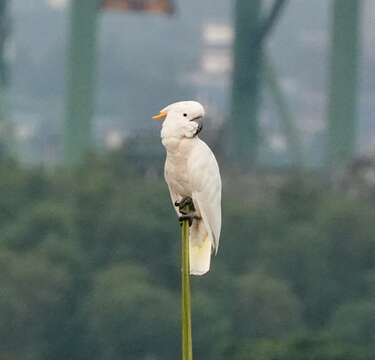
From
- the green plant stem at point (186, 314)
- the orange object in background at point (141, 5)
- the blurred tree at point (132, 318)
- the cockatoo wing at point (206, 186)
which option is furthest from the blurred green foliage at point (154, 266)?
the green plant stem at point (186, 314)

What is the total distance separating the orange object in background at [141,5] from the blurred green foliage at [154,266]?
68.8 inches

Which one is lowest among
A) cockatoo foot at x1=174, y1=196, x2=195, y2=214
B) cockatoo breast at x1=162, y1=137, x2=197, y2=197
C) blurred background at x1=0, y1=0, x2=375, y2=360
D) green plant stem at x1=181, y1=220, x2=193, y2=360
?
green plant stem at x1=181, y1=220, x2=193, y2=360

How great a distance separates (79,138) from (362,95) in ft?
13.5

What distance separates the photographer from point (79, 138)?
695 inches

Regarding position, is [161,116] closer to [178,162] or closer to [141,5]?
[178,162]

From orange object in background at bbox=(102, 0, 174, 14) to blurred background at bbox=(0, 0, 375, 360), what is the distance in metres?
0.04

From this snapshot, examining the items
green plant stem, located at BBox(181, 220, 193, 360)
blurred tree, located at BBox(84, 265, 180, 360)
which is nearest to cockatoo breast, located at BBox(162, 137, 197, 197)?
green plant stem, located at BBox(181, 220, 193, 360)

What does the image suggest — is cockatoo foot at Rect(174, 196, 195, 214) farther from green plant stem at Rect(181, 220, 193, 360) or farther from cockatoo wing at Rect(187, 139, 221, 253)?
green plant stem at Rect(181, 220, 193, 360)

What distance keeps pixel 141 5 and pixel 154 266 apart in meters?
3.02

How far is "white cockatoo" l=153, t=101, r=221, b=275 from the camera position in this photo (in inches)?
52.9

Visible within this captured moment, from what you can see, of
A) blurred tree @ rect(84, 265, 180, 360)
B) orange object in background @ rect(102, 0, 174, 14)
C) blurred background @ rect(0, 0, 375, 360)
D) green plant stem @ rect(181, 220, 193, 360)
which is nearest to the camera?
green plant stem @ rect(181, 220, 193, 360)

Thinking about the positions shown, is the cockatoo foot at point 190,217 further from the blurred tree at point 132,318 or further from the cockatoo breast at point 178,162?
the blurred tree at point 132,318

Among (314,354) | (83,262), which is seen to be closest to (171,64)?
(83,262)

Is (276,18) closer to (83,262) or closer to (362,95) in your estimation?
(362,95)
